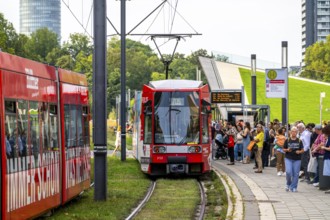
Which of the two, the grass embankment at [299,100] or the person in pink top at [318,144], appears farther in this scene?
the grass embankment at [299,100]

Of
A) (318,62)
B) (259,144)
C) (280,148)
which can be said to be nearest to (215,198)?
(280,148)

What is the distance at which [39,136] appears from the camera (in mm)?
15469

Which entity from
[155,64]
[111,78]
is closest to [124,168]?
[111,78]

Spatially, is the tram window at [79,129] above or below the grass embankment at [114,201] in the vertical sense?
above

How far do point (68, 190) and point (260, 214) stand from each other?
3.78 meters

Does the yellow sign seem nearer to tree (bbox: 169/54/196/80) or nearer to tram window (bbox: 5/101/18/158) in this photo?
tram window (bbox: 5/101/18/158)

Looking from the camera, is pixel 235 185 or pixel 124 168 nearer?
pixel 235 185

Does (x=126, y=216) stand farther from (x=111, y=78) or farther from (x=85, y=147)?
(x=111, y=78)

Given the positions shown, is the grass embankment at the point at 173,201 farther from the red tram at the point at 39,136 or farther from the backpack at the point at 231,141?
the backpack at the point at 231,141

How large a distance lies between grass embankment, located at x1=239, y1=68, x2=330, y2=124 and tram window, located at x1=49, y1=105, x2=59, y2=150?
257ft

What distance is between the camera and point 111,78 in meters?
85.0

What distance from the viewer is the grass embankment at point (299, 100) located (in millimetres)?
98312

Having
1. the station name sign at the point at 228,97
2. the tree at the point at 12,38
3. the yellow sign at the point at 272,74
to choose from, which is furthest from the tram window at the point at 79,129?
the tree at the point at 12,38

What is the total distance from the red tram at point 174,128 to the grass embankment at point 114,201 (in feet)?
3.01
